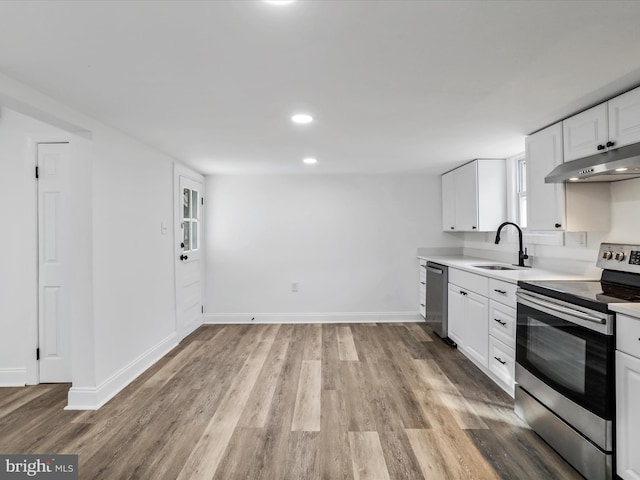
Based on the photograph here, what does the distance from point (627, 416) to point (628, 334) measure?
387mm

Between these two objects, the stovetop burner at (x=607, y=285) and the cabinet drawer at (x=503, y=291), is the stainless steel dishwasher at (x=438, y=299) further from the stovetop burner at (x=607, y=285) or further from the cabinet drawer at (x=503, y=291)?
the stovetop burner at (x=607, y=285)

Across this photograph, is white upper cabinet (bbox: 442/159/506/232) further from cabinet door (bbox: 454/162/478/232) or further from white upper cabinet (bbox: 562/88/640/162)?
white upper cabinet (bbox: 562/88/640/162)

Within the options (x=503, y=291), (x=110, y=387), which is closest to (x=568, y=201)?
(x=503, y=291)

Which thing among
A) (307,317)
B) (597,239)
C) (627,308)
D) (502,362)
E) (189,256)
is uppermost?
(597,239)

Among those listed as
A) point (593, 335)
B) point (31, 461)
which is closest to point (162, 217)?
→ point (31, 461)

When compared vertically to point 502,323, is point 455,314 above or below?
below

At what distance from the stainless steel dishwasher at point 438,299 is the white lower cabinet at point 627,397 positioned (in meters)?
2.26

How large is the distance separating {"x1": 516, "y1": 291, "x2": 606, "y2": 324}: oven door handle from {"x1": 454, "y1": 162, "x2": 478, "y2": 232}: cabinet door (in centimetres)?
174

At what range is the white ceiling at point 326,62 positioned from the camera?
132cm

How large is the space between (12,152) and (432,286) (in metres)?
4.50

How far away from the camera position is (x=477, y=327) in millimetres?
3186

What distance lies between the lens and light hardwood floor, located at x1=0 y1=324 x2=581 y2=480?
1.88 metres

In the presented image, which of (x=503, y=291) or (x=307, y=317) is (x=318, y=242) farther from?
(x=503, y=291)

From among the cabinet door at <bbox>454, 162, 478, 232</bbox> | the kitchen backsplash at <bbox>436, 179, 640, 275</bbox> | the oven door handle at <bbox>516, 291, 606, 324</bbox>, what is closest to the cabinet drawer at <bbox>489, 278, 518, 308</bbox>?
the oven door handle at <bbox>516, 291, 606, 324</bbox>
